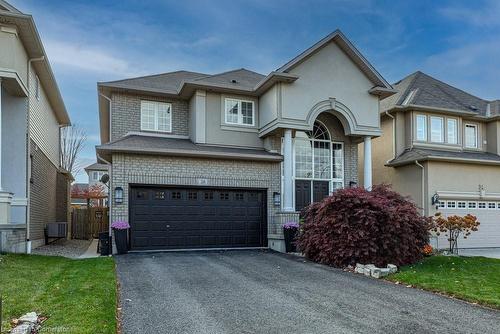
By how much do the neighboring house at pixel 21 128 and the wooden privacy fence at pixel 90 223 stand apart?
467cm

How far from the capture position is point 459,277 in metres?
9.80

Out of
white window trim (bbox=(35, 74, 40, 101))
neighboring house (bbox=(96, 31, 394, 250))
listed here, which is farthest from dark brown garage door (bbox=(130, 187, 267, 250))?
white window trim (bbox=(35, 74, 40, 101))

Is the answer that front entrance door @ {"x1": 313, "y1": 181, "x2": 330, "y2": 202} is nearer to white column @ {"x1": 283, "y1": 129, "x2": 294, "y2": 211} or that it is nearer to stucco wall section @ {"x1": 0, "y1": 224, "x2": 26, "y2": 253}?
white column @ {"x1": 283, "y1": 129, "x2": 294, "y2": 211}

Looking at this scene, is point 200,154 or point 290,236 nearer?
point 290,236

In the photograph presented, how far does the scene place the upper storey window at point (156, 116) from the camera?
1712cm

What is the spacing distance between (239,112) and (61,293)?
37.5 ft

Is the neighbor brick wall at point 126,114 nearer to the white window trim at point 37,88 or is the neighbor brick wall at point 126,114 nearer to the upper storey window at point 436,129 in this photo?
the white window trim at point 37,88

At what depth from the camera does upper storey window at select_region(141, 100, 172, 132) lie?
17.1 meters

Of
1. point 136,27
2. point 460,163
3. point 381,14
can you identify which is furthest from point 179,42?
point 460,163

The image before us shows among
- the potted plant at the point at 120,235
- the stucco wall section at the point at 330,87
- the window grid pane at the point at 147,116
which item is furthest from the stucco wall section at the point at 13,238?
the stucco wall section at the point at 330,87

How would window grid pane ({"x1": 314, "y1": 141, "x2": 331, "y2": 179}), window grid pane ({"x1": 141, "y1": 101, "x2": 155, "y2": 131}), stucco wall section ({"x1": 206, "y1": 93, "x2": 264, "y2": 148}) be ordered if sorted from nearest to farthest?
stucco wall section ({"x1": 206, "y1": 93, "x2": 264, "y2": 148}) < window grid pane ({"x1": 141, "y1": 101, "x2": 155, "y2": 131}) < window grid pane ({"x1": 314, "y1": 141, "x2": 331, "y2": 179})

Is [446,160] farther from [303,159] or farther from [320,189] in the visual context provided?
[303,159]

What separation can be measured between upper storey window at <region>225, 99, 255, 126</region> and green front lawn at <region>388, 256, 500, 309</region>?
8.56m

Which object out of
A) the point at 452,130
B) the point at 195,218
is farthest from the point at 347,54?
the point at 195,218
